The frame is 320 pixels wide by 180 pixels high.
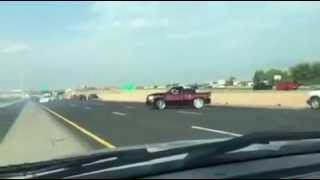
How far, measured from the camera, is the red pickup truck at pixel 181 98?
4950cm

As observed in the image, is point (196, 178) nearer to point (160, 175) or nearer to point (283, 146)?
point (160, 175)

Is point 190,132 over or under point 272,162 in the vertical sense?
under

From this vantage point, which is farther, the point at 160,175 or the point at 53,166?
the point at 53,166

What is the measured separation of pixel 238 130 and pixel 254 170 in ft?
63.0

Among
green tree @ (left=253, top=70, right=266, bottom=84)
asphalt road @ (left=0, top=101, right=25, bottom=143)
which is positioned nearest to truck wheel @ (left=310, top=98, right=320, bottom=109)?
asphalt road @ (left=0, top=101, right=25, bottom=143)

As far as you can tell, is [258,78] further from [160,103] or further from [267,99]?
[160,103]

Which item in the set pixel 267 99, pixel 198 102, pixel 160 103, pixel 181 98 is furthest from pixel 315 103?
pixel 267 99

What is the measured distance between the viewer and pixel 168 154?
12.6ft

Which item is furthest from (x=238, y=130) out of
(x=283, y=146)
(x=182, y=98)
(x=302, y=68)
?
(x=302, y=68)

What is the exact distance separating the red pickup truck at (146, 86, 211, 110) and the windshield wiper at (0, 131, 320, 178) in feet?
147

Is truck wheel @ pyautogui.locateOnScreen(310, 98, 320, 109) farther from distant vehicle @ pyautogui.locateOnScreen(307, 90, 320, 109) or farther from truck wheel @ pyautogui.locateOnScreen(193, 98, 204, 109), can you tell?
truck wheel @ pyautogui.locateOnScreen(193, 98, 204, 109)

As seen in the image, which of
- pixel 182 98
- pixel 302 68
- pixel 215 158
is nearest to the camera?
pixel 215 158

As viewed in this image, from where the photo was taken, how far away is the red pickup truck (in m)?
49.5

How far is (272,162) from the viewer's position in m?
3.59
